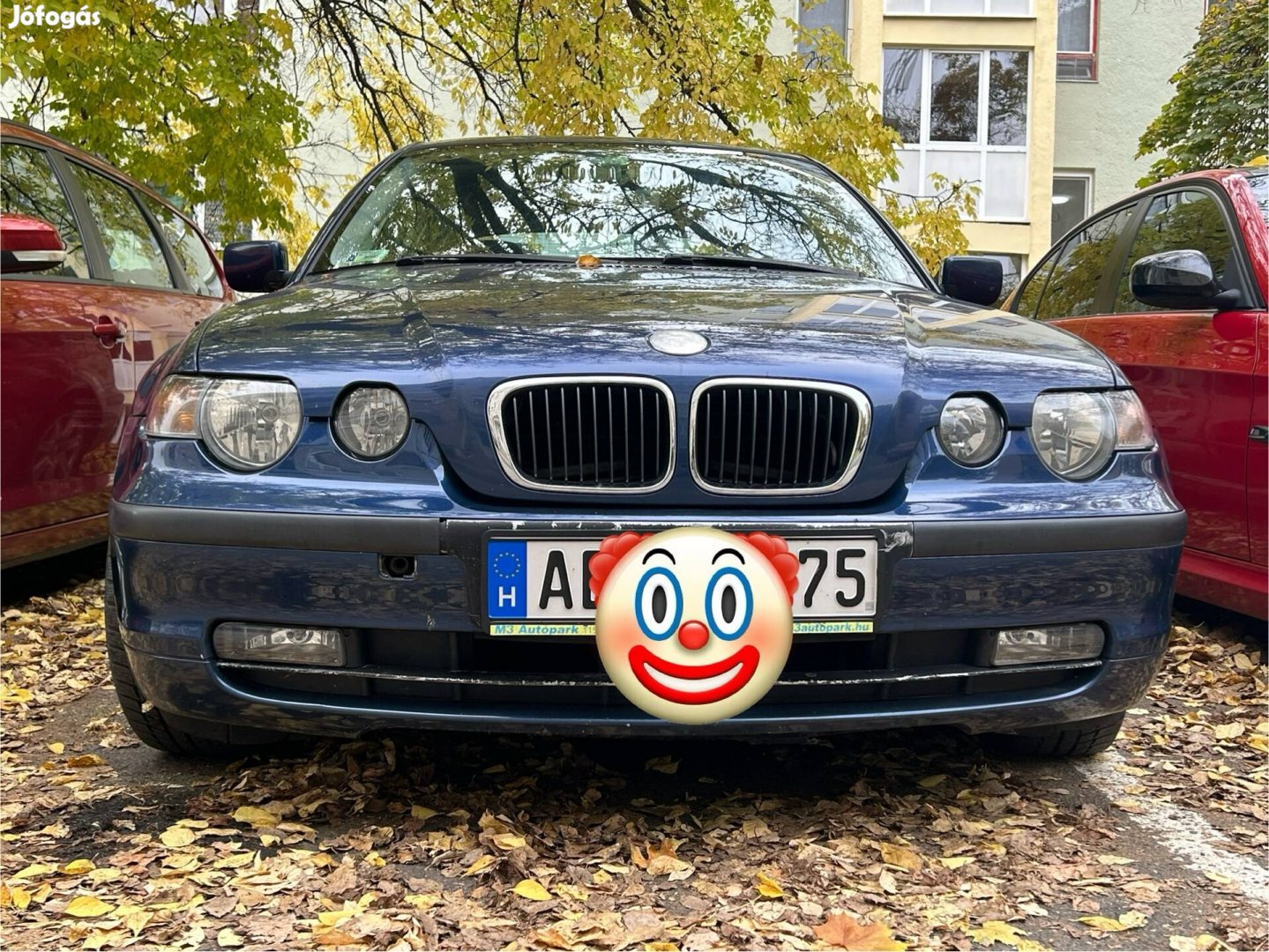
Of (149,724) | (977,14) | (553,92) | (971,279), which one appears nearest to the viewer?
(149,724)

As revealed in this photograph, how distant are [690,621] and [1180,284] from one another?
2.50 meters

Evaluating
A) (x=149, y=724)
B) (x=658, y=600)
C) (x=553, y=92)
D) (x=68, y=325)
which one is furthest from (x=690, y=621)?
(x=553, y=92)

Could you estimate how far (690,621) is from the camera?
7.36 feet

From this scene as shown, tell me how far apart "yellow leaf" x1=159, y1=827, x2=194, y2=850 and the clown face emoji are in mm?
932

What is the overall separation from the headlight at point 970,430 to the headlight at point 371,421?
104 centimetres

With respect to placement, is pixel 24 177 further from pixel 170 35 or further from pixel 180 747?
pixel 170 35

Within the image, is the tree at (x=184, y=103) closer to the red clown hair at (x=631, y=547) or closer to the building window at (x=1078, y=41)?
the red clown hair at (x=631, y=547)

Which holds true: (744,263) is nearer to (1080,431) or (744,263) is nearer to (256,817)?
(1080,431)

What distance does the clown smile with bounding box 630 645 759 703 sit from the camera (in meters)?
2.25

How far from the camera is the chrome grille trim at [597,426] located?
2408 mm

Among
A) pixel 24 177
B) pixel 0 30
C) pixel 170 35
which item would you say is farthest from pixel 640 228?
pixel 170 35

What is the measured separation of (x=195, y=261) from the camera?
6125 millimetres

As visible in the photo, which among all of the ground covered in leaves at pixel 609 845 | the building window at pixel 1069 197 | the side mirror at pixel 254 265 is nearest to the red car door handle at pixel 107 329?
the side mirror at pixel 254 265

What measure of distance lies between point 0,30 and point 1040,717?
696 centimetres
